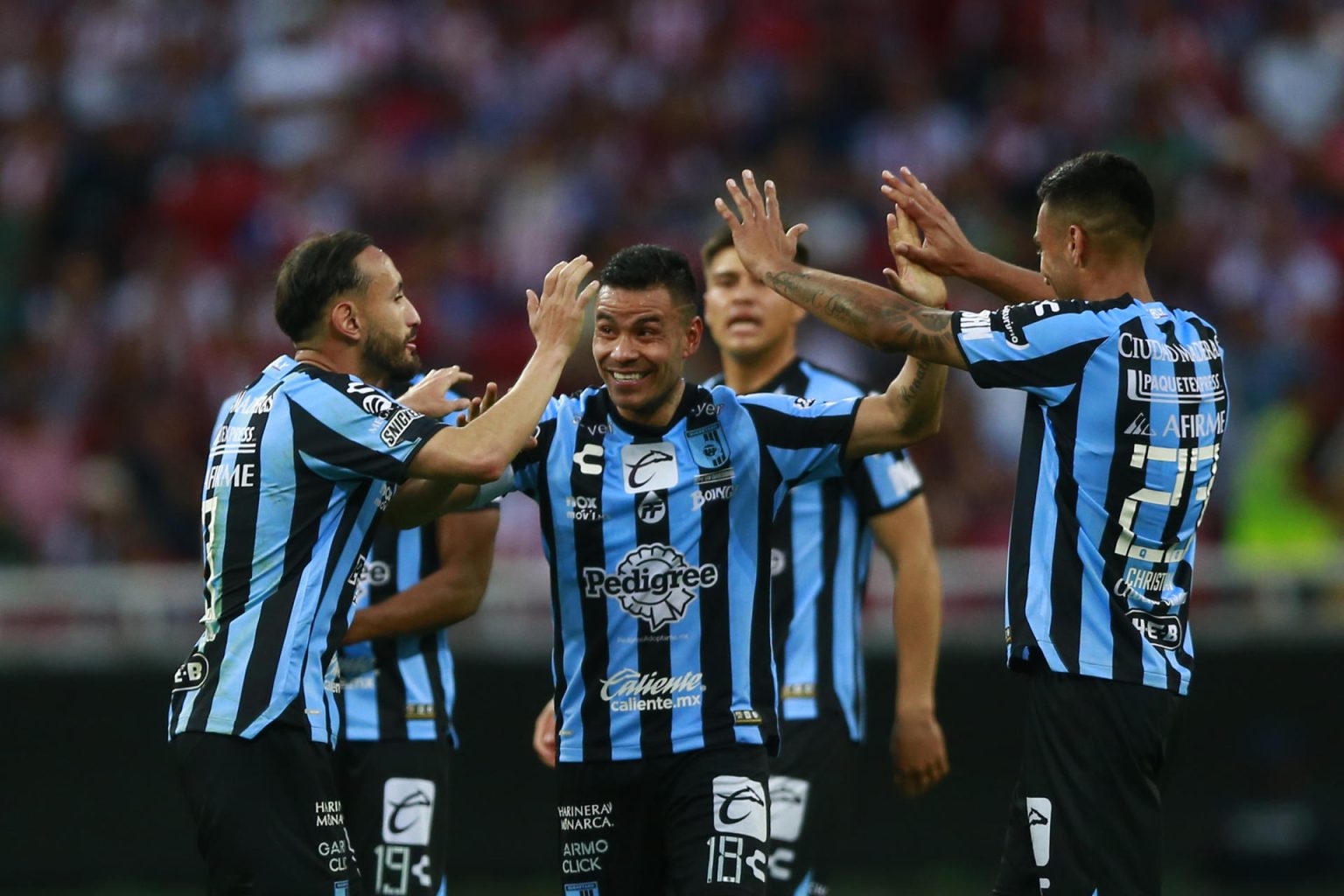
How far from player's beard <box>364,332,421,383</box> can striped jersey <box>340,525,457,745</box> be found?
991 mm

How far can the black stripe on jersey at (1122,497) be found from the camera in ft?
18.0

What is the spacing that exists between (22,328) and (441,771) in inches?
336

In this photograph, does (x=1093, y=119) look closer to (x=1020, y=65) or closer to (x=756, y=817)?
(x=1020, y=65)

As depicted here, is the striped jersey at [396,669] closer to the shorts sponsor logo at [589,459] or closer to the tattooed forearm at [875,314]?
the shorts sponsor logo at [589,459]

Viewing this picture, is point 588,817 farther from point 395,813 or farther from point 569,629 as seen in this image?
point 395,813

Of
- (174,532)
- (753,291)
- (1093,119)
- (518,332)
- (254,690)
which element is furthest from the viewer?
(1093,119)

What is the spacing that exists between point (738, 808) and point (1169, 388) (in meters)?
1.75

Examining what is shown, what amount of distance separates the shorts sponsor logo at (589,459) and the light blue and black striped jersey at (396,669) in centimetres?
96

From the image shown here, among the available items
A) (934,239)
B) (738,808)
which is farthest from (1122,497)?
(738,808)

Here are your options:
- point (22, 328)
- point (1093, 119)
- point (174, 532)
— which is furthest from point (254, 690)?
point (1093, 119)

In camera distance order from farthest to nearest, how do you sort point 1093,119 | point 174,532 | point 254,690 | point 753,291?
point 1093,119, point 174,532, point 753,291, point 254,690

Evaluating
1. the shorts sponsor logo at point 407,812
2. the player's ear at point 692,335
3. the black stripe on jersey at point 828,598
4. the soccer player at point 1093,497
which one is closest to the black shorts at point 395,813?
the shorts sponsor logo at point 407,812

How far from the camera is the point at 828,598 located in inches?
288

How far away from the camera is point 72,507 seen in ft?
41.9
